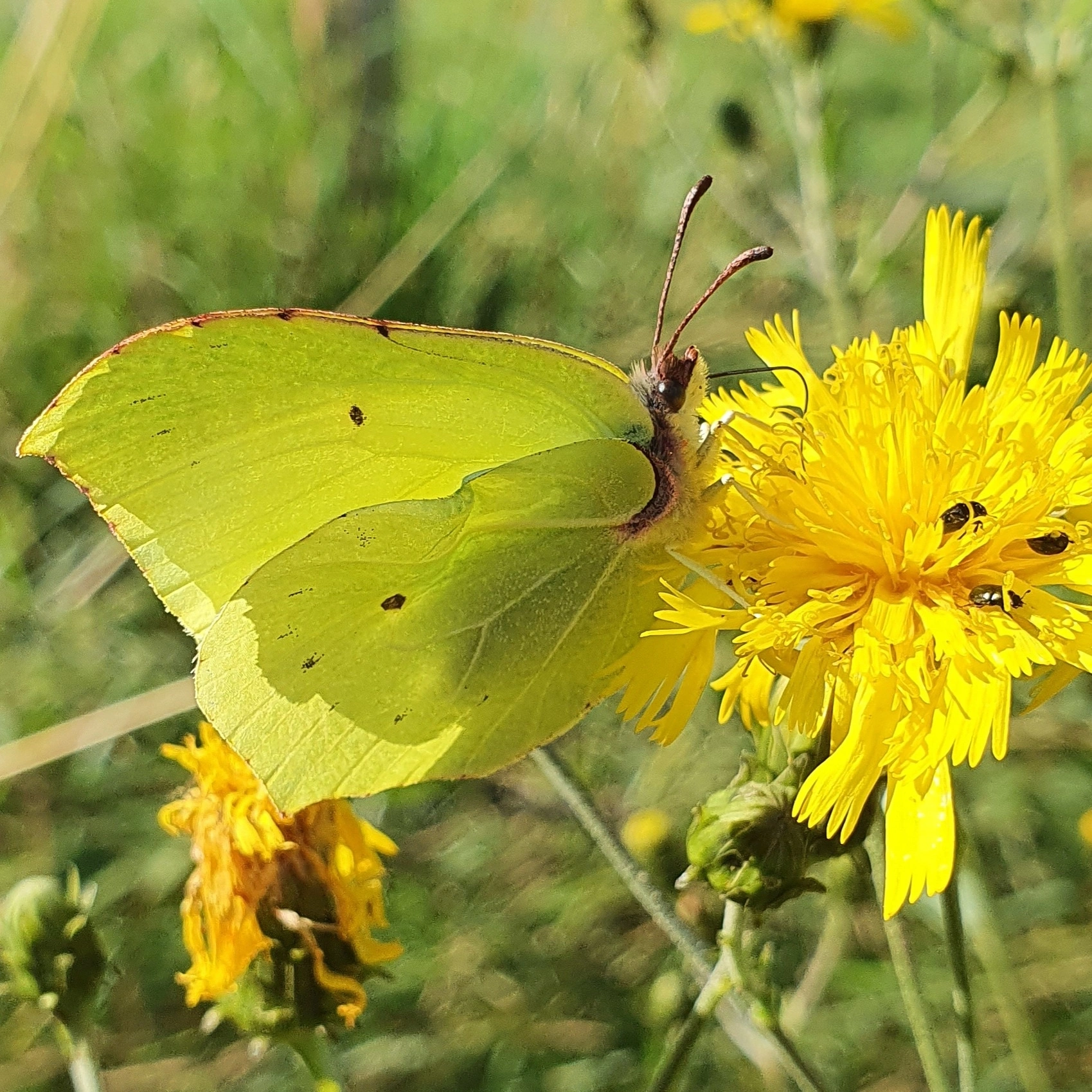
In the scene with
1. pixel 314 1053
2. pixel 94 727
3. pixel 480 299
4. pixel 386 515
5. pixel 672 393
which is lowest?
pixel 94 727

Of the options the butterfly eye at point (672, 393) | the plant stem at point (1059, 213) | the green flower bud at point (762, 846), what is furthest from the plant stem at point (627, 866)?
the plant stem at point (1059, 213)

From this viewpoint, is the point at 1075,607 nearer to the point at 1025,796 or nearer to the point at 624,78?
the point at 1025,796

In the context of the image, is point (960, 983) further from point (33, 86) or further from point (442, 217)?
point (33, 86)

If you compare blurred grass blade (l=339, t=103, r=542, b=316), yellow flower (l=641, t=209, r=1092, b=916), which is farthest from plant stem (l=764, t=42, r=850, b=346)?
blurred grass blade (l=339, t=103, r=542, b=316)

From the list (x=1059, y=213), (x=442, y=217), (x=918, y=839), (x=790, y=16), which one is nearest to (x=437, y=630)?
(x=918, y=839)

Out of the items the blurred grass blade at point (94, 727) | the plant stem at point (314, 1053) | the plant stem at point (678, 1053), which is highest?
the plant stem at point (678, 1053)

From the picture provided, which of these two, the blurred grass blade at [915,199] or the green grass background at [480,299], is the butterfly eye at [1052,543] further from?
the blurred grass blade at [915,199]

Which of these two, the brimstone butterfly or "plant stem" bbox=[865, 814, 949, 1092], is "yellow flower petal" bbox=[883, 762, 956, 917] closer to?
"plant stem" bbox=[865, 814, 949, 1092]
